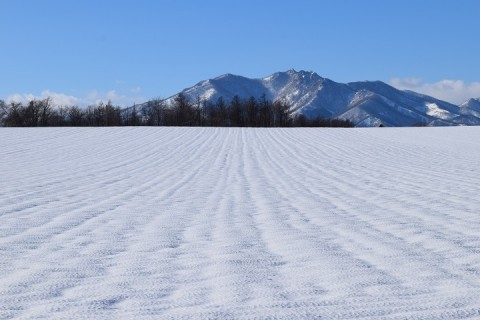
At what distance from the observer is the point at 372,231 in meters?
6.21

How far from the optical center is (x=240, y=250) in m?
5.16

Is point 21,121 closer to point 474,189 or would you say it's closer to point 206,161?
point 206,161

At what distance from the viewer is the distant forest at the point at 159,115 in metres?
82.2

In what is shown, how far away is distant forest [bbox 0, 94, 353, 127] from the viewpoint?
82.2 metres

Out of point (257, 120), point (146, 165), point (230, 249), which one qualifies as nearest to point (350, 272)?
point (230, 249)

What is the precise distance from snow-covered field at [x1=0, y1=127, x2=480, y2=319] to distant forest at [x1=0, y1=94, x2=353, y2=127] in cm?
7343

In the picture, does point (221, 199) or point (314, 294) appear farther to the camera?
point (221, 199)

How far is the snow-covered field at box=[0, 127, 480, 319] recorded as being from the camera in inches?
136

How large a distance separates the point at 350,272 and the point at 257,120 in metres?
88.7

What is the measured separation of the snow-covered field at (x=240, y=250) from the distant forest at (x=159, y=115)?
73.4m

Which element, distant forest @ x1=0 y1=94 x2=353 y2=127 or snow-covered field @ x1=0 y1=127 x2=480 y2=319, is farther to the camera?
distant forest @ x1=0 y1=94 x2=353 y2=127

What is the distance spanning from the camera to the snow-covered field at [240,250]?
11.3 feet

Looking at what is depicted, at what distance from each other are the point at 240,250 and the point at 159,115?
8684 centimetres

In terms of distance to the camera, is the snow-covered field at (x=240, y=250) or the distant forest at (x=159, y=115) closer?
the snow-covered field at (x=240, y=250)
